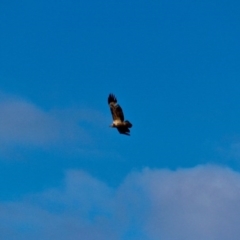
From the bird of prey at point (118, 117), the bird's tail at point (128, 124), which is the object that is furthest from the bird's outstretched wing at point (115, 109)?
the bird's tail at point (128, 124)

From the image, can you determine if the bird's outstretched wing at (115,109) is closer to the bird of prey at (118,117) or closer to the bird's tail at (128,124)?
the bird of prey at (118,117)

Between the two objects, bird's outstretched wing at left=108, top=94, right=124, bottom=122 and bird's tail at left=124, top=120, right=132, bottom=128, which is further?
bird's outstretched wing at left=108, top=94, right=124, bottom=122

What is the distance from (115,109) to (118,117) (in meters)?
0.79

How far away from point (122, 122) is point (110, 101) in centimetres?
228

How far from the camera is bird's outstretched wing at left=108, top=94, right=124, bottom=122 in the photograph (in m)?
15.8

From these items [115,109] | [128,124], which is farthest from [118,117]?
[128,124]

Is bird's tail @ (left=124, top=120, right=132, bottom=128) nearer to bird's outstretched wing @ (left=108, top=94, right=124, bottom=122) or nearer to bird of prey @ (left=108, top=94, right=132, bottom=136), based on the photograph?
bird of prey @ (left=108, top=94, right=132, bottom=136)

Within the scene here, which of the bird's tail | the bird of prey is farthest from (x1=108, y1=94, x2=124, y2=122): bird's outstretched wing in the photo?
the bird's tail

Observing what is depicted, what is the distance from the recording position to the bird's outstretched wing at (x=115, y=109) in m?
15.8

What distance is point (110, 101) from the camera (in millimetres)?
15883

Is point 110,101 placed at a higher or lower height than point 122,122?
higher

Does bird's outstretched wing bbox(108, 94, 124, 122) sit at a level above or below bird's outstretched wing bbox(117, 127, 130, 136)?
above

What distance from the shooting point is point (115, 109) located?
631 inches

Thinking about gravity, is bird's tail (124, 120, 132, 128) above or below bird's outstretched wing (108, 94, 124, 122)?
below
